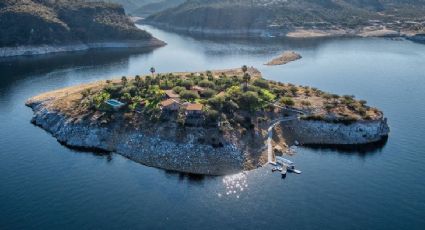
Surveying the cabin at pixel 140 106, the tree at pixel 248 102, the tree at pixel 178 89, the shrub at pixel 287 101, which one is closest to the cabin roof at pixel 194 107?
the tree at pixel 248 102

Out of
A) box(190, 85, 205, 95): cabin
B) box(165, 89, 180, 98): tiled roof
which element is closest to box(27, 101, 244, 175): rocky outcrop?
box(165, 89, 180, 98): tiled roof

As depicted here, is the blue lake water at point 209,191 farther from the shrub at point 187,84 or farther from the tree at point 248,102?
the shrub at point 187,84

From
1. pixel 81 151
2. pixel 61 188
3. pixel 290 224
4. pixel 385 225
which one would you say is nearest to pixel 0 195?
pixel 61 188

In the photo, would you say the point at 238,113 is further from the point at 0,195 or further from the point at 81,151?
the point at 0,195

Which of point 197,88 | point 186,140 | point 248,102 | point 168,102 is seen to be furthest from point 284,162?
point 197,88

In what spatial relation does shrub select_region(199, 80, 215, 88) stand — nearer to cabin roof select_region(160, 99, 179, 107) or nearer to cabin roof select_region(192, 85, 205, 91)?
cabin roof select_region(192, 85, 205, 91)
